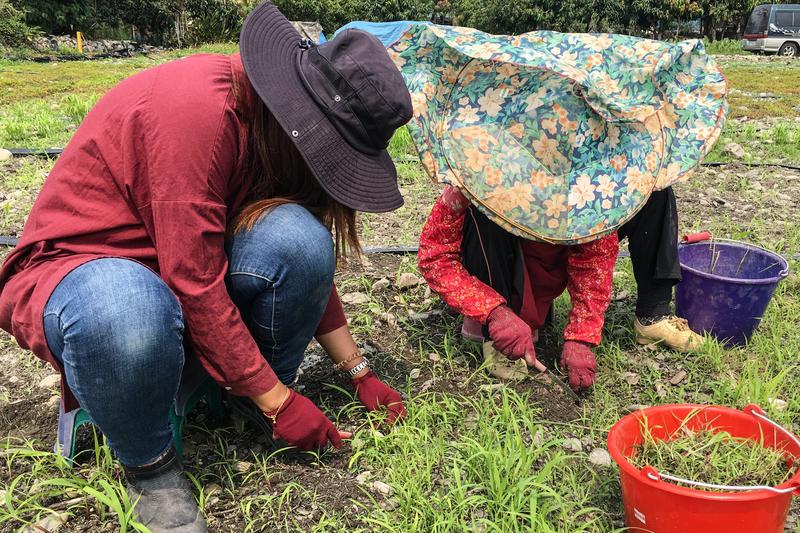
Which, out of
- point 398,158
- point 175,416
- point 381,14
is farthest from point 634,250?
point 381,14

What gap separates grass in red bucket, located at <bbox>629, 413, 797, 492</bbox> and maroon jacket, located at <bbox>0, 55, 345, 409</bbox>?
76cm

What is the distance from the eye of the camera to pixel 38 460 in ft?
4.98

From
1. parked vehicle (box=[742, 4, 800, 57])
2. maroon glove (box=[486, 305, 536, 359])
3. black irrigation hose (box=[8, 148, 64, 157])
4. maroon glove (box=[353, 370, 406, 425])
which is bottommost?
parked vehicle (box=[742, 4, 800, 57])

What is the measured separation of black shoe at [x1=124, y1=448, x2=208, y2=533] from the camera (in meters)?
1.30

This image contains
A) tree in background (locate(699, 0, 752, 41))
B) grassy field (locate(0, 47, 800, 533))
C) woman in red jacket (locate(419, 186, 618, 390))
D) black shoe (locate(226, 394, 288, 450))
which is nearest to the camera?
grassy field (locate(0, 47, 800, 533))

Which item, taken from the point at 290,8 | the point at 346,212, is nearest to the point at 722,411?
the point at 346,212

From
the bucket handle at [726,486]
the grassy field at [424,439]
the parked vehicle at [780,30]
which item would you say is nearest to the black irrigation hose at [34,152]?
the grassy field at [424,439]

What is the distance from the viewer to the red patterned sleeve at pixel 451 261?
1.87m

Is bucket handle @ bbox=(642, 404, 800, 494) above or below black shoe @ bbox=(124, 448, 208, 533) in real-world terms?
above

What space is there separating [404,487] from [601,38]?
1314 mm

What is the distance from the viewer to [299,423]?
4.59 ft

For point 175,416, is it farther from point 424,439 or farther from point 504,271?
point 504,271

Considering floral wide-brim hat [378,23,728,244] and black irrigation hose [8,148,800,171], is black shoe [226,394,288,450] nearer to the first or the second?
floral wide-brim hat [378,23,728,244]

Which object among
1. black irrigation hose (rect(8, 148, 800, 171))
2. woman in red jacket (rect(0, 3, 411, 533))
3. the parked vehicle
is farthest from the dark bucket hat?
the parked vehicle
